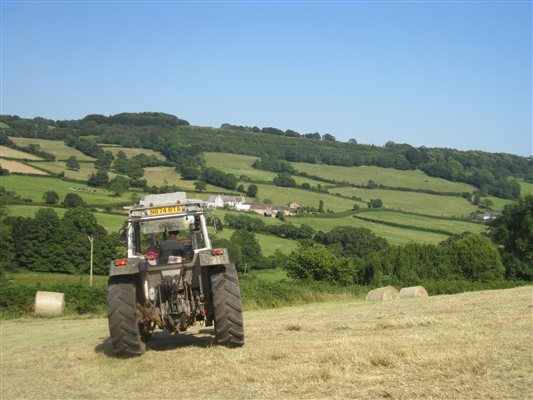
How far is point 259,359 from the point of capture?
10547mm

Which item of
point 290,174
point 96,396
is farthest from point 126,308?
point 290,174

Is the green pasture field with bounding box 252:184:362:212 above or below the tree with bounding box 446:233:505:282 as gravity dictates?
above

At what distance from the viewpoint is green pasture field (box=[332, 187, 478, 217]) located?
80.3m

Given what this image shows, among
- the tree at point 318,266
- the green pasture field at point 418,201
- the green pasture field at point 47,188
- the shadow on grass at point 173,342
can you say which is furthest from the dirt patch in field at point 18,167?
the shadow on grass at point 173,342

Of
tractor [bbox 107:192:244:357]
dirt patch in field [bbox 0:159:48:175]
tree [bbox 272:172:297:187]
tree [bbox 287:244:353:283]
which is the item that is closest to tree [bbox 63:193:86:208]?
dirt patch in field [bbox 0:159:48:175]

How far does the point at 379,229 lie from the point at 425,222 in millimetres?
7861

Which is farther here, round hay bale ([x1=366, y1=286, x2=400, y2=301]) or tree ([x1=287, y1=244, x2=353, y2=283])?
tree ([x1=287, y1=244, x2=353, y2=283])

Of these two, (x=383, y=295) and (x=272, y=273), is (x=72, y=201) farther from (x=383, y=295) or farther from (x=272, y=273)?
(x=383, y=295)

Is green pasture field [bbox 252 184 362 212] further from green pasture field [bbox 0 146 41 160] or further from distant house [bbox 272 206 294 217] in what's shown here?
green pasture field [bbox 0 146 41 160]

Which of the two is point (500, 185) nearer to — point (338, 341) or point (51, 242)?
point (51, 242)

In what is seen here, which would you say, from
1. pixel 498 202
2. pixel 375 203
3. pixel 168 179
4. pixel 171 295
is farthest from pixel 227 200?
pixel 171 295

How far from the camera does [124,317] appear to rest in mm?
11812

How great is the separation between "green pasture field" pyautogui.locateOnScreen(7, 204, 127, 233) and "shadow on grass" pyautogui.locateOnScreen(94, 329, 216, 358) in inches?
1627

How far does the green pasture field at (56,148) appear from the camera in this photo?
9006 centimetres
